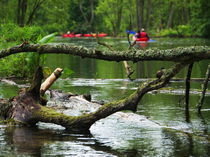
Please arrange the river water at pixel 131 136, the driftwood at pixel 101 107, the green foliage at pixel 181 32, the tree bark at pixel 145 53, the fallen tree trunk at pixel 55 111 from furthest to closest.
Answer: the green foliage at pixel 181 32 < the fallen tree trunk at pixel 55 111 < the driftwood at pixel 101 107 < the tree bark at pixel 145 53 < the river water at pixel 131 136

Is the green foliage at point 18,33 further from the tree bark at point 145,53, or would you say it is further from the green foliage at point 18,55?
the tree bark at point 145,53

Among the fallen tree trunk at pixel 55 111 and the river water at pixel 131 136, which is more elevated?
the fallen tree trunk at pixel 55 111

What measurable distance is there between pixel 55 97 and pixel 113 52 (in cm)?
484

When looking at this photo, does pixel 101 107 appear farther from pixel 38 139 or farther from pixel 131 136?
pixel 38 139

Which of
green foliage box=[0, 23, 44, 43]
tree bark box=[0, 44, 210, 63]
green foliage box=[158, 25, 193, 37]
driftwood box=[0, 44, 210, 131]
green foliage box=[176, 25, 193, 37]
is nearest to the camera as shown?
tree bark box=[0, 44, 210, 63]

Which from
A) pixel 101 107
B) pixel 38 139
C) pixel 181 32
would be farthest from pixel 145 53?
pixel 181 32

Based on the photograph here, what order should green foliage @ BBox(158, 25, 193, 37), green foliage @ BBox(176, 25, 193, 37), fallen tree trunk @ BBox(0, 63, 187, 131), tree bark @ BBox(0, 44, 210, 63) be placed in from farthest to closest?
1. green foliage @ BBox(158, 25, 193, 37)
2. green foliage @ BBox(176, 25, 193, 37)
3. fallen tree trunk @ BBox(0, 63, 187, 131)
4. tree bark @ BBox(0, 44, 210, 63)

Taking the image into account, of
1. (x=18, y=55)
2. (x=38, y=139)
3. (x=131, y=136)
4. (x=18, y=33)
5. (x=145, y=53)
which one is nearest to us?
(x=145, y=53)

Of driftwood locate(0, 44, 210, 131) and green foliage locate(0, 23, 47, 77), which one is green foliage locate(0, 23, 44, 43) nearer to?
green foliage locate(0, 23, 47, 77)

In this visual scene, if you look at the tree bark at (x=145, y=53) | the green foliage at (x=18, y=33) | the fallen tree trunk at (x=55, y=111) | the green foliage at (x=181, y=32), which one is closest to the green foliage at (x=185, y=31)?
the green foliage at (x=181, y=32)

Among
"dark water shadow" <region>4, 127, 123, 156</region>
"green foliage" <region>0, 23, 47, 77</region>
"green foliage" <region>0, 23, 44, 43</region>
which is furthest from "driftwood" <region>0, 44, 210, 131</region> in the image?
"green foliage" <region>0, 23, 44, 43</region>

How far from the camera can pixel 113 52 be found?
9.38 meters

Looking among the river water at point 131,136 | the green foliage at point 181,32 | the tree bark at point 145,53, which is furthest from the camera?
the green foliage at point 181,32

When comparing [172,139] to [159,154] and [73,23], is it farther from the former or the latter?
[73,23]
